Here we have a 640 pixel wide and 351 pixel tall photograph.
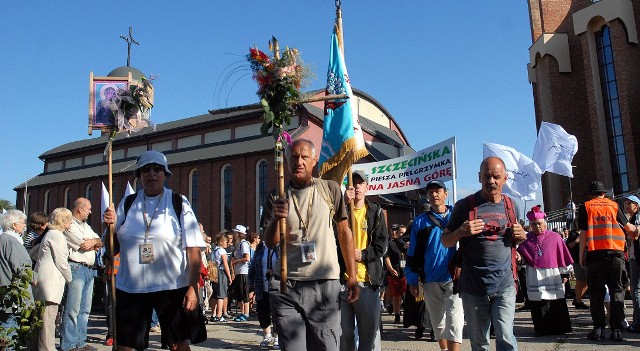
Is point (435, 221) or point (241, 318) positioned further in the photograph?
point (241, 318)

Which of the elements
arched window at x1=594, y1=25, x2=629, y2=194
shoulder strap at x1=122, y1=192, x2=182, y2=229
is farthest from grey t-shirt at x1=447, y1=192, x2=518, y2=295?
arched window at x1=594, y1=25, x2=629, y2=194

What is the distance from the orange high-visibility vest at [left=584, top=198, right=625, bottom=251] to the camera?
7666 mm

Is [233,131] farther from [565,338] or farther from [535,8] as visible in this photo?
[565,338]

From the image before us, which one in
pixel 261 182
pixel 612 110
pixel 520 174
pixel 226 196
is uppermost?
pixel 612 110

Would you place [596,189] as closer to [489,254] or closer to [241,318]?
[489,254]

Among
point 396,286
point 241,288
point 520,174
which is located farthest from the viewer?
point 241,288

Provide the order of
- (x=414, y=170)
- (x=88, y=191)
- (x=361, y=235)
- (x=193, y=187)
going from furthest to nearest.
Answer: (x=88, y=191) → (x=193, y=187) → (x=414, y=170) → (x=361, y=235)

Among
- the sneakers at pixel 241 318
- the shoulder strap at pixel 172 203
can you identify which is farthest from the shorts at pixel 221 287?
the shoulder strap at pixel 172 203

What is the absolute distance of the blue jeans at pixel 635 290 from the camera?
830cm

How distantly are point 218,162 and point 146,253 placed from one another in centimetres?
4524

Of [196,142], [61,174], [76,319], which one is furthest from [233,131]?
[76,319]

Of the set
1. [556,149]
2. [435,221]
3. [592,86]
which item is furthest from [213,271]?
[592,86]

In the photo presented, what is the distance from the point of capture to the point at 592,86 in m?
37.7

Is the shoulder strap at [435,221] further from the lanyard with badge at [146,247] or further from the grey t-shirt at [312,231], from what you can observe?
the lanyard with badge at [146,247]
